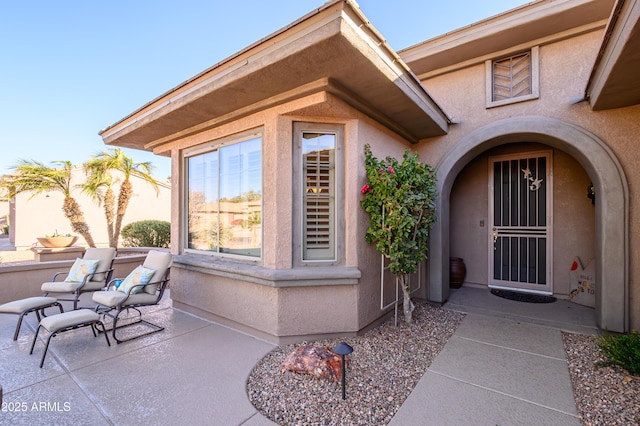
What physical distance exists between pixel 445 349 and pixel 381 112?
3.54 meters

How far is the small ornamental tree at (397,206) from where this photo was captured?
3.84m

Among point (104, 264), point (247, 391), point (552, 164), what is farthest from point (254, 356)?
point (552, 164)

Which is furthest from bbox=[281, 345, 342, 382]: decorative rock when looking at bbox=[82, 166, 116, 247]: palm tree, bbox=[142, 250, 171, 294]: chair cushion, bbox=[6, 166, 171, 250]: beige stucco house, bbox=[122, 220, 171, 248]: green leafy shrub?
bbox=[6, 166, 171, 250]: beige stucco house

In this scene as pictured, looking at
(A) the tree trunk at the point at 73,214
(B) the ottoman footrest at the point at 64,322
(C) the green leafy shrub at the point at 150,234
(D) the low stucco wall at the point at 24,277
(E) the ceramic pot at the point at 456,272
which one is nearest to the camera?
(B) the ottoman footrest at the point at 64,322

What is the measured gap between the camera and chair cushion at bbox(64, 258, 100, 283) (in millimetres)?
5086

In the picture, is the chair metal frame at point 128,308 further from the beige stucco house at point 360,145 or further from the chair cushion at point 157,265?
the beige stucco house at point 360,145

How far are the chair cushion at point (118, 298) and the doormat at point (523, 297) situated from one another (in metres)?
6.78

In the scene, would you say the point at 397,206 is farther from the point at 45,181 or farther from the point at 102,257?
the point at 45,181

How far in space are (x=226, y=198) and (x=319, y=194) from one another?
5.82 ft

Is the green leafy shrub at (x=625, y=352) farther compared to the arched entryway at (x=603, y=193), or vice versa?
the arched entryway at (x=603, y=193)

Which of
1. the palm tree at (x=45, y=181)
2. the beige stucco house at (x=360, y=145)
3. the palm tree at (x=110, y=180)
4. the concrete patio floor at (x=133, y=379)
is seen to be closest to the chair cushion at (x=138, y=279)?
the beige stucco house at (x=360, y=145)

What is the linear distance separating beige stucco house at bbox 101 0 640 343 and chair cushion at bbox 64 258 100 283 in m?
1.47

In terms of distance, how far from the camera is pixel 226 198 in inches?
187

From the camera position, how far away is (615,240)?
157 inches
